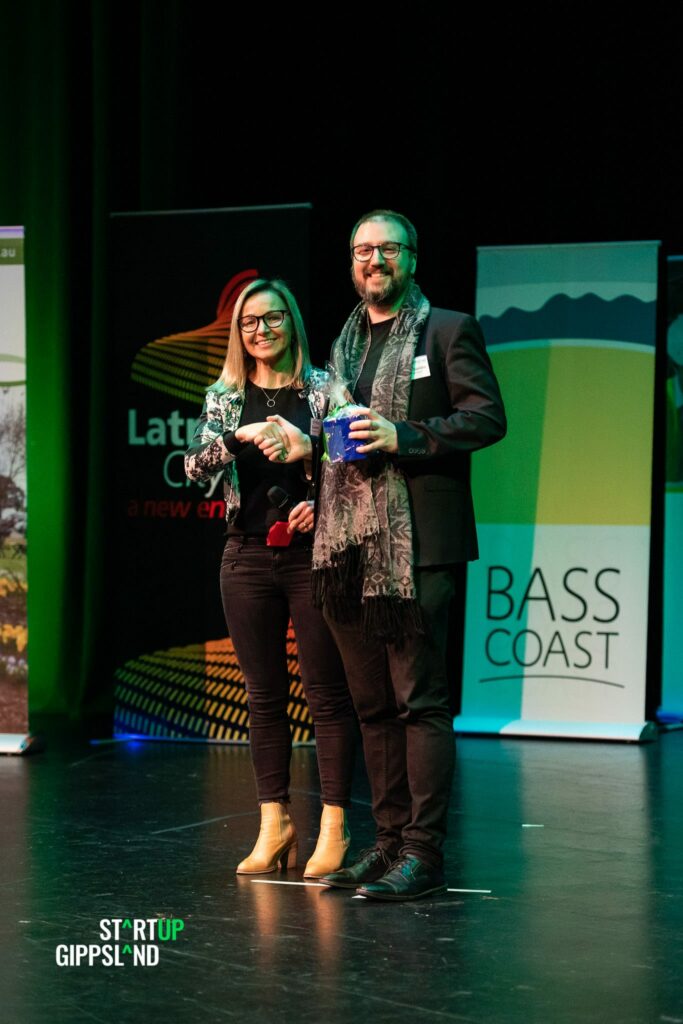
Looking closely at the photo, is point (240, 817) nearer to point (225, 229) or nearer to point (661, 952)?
point (661, 952)

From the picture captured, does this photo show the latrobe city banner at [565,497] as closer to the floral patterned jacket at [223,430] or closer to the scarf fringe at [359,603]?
the floral patterned jacket at [223,430]

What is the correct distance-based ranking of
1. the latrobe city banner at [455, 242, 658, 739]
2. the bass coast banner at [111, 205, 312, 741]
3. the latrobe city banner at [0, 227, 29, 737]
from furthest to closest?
1. the latrobe city banner at [455, 242, 658, 739]
2. the bass coast banner at [111, 205, 312, 741]
3. the latrobe city banner at [0, 227, 29, 737]

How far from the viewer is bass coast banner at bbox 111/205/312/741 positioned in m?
5.53

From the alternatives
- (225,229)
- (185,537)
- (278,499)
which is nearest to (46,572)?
(185,537)

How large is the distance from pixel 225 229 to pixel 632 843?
2.86m

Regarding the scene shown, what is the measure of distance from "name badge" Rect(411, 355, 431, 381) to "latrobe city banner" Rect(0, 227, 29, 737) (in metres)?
2.43

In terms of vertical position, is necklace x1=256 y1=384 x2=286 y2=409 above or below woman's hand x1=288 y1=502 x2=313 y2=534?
above

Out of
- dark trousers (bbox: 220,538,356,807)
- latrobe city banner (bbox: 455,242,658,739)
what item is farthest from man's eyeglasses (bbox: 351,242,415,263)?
latrobe city banner (bbox: 455,242,658,739)

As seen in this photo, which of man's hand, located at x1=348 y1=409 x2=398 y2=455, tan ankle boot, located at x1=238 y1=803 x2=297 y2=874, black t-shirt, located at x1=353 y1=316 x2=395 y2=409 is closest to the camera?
man's hand, located at x1=348 y1=409 x2=398 y2=455

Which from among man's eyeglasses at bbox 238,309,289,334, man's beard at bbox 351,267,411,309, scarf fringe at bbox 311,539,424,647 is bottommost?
scarf fringe at bbox 311,539,424,647

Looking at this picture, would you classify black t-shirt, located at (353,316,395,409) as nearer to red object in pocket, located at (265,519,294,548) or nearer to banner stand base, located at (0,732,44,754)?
red object in pocket, located at (265,519,294,548)

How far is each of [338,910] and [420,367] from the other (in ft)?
3.84

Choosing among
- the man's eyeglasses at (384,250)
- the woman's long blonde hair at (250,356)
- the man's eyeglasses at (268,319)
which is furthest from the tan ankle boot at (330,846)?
the man's eyeglasses at (384,250)
